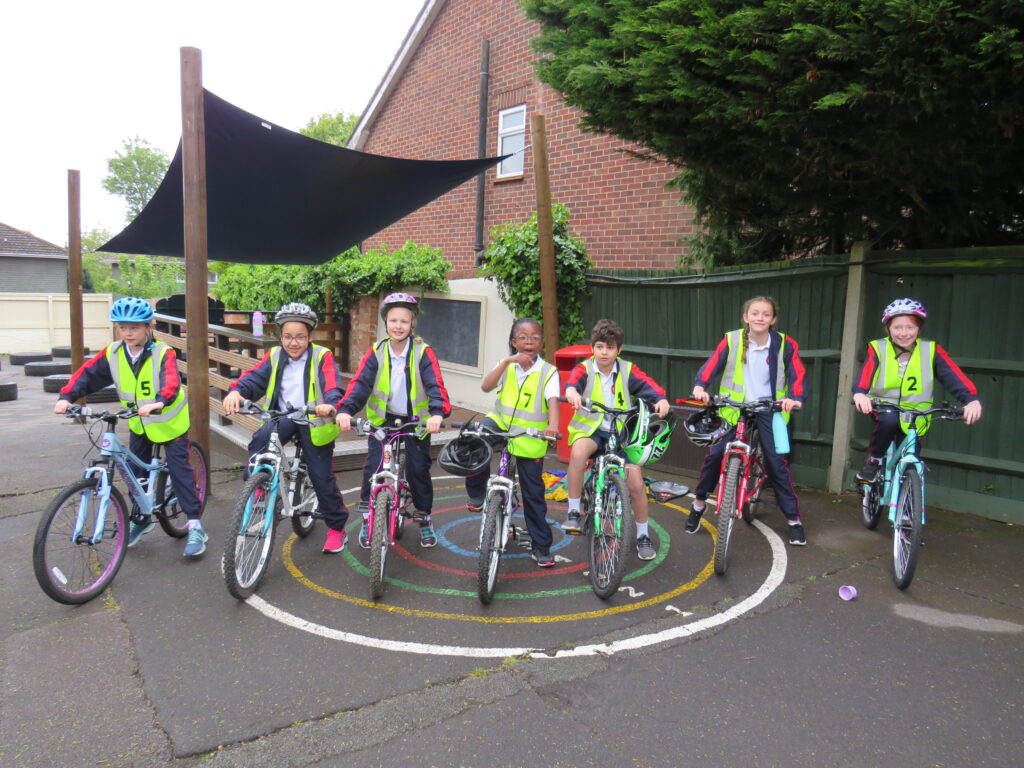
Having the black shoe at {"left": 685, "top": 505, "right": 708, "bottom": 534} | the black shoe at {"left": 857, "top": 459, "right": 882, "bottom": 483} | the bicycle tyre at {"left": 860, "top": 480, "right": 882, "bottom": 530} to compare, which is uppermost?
the black shoe at {"left": 857, "top": 459, "right": 882, "bottom": 483}

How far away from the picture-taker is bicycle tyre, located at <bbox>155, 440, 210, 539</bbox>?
5.16 meters

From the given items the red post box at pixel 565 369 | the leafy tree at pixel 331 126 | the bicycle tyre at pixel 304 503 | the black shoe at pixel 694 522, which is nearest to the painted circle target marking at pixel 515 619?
the bicycle tyre at pixel 304 503

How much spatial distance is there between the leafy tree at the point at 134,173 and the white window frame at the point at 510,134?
71.7 m

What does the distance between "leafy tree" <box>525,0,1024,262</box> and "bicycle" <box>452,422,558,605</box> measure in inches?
111

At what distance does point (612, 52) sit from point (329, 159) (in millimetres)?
3082

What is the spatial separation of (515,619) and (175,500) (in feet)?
9.21

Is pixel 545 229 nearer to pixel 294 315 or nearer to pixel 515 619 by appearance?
pixel 294 315

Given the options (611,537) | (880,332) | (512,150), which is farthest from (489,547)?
(512,150)

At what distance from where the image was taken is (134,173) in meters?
73.9

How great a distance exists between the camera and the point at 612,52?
584cm

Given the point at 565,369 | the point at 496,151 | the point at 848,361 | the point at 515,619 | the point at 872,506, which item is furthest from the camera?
the point at 496,151

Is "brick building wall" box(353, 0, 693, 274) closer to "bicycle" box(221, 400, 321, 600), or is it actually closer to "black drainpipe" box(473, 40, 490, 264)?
"black drainpipe" box(473, 40, 490, 264)

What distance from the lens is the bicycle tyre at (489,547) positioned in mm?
4082

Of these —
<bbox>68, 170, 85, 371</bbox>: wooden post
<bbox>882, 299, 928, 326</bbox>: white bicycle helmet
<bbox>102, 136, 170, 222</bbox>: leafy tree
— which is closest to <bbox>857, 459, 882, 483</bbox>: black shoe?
<bbox>882, 299, 928, 326</bbox>: white bicycle helmet
